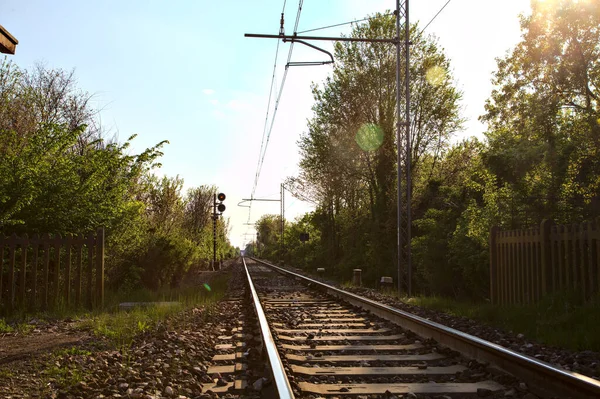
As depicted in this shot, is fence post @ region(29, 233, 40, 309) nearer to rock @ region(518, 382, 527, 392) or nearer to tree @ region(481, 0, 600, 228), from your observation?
Answer: rock @ region(518, 382, 527, 392)

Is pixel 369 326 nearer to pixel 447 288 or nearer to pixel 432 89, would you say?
pixel 447 288

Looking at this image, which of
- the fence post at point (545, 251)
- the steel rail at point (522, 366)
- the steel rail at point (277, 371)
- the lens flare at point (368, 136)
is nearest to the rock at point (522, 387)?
the steel rail at point (522, 366)

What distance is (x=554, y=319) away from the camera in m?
7.86

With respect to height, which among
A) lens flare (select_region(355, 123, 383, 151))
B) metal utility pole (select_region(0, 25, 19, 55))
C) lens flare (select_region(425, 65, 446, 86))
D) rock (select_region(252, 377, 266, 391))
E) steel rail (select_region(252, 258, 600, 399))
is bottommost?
rock (select_region(252, 377, 266, 391))

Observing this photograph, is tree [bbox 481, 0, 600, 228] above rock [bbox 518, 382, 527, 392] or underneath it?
above

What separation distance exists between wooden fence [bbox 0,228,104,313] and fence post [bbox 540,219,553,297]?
8.47 meters

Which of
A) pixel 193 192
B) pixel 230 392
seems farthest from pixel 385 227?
pixel 193 192

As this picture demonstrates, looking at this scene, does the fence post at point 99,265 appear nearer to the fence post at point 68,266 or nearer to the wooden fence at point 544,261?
the fence post at point 68,266

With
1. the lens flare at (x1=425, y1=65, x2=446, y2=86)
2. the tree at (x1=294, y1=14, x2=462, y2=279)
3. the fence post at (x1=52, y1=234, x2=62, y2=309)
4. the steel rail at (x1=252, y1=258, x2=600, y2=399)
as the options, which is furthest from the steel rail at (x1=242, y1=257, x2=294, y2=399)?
the lens flare at (x1=425, y1=65, x2=446, y2=86)

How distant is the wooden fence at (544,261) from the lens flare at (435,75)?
15.0 meters

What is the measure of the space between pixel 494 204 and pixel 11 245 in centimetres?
1176

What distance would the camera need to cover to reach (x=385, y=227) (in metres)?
24.1

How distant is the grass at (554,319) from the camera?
263 inches

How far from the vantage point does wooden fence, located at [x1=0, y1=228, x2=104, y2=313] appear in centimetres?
948
